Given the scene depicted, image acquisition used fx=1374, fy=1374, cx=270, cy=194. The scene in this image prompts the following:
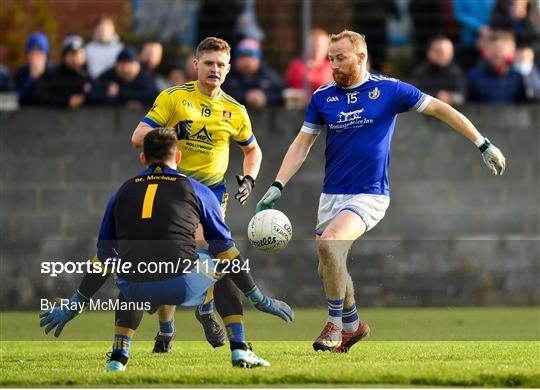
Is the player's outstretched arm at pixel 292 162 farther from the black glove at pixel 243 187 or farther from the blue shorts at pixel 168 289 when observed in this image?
the blue shorts at pixel 168 289

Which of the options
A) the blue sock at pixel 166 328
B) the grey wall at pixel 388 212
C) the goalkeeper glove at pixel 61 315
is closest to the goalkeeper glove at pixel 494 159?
the blue sock at pixel 166 328

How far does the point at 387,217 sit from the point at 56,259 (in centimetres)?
415

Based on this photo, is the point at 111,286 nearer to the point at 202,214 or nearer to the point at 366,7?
the point at 202,214

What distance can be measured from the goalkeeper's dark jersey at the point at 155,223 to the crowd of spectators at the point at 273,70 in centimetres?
798

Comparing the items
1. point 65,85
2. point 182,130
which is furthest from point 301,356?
point 65,85

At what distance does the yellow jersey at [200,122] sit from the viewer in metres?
11.0

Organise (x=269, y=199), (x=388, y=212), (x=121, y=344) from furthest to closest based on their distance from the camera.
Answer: (x=388, y=212) < (x=269, y=199) < (x=121, y=344)

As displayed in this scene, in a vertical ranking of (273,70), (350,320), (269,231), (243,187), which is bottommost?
(350,320)

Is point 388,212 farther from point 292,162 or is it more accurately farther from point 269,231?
point 269,231

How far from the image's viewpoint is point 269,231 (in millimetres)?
10273

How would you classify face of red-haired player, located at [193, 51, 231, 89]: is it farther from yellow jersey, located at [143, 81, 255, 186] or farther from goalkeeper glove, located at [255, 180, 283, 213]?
goalkeeper glove, located at [255, 180, 283, 213]

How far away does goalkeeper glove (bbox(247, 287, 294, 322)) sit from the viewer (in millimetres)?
9531

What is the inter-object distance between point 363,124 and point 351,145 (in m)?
0.19

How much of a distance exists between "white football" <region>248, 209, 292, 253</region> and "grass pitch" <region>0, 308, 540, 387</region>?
0.83m
